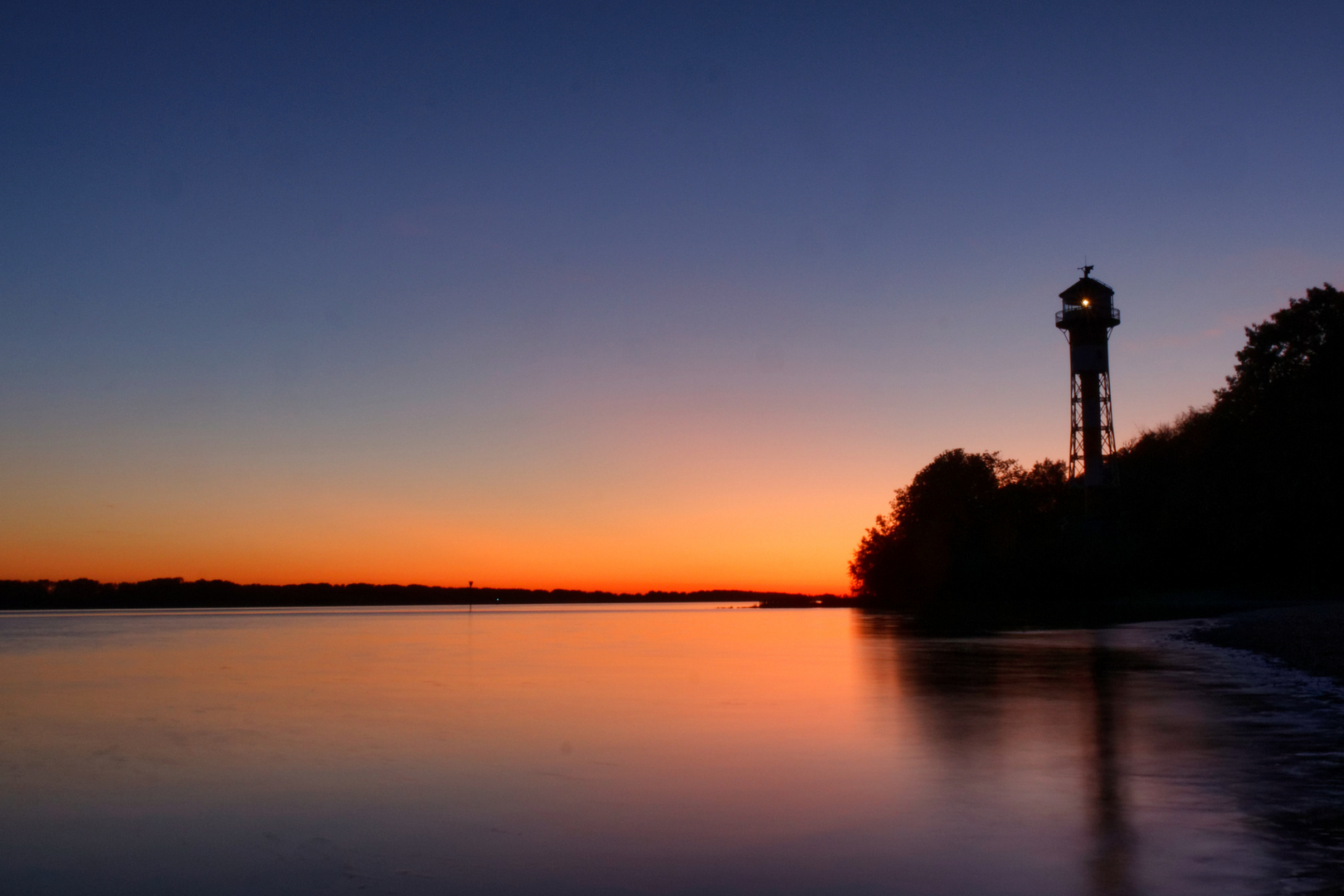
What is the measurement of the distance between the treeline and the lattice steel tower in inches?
85.8

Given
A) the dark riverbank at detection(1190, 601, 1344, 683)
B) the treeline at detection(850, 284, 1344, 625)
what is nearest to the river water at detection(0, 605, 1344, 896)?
the dark riverbank at detection(1190, 601, 1344, 683)

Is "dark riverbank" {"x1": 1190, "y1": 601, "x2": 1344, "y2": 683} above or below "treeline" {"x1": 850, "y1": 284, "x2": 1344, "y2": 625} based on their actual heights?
below

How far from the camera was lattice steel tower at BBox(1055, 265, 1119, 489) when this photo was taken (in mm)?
71250

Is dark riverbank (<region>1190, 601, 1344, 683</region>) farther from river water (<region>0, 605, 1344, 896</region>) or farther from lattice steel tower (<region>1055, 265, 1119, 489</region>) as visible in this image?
lattice steel tower (<region>1055, 265, 1119, 489</region>)

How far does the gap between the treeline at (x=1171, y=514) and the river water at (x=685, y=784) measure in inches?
1292

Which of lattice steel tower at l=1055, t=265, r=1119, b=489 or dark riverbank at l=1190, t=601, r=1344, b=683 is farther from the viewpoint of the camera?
lattice steel tower at l=1055, t=265, r=1119, b=489

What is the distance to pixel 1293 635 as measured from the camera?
2898 centimetres

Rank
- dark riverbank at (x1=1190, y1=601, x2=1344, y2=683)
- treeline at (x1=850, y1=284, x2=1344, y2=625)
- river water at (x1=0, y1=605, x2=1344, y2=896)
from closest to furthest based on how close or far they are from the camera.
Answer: river water at (x1=0, y1=605, x2=1344, y2=896)
dark riverbank at (x1=1190, y1=601, x2=1344, y2=683)
treeline at (x1=850, y1=284, x2=1344, y2=625)

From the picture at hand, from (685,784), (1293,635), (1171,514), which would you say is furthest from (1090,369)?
(685,784)

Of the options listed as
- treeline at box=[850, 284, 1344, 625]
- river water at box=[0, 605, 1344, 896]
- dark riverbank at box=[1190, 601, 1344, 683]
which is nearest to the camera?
river water at box=[0, 605, 1344, 896]

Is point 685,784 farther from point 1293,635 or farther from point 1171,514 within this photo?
point 1171,514

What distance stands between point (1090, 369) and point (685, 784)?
67625 millimetres

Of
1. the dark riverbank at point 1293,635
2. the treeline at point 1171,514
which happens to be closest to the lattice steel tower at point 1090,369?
the treeline at point 1171,514

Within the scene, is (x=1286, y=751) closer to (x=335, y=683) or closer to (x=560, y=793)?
(x=560, y=793)
